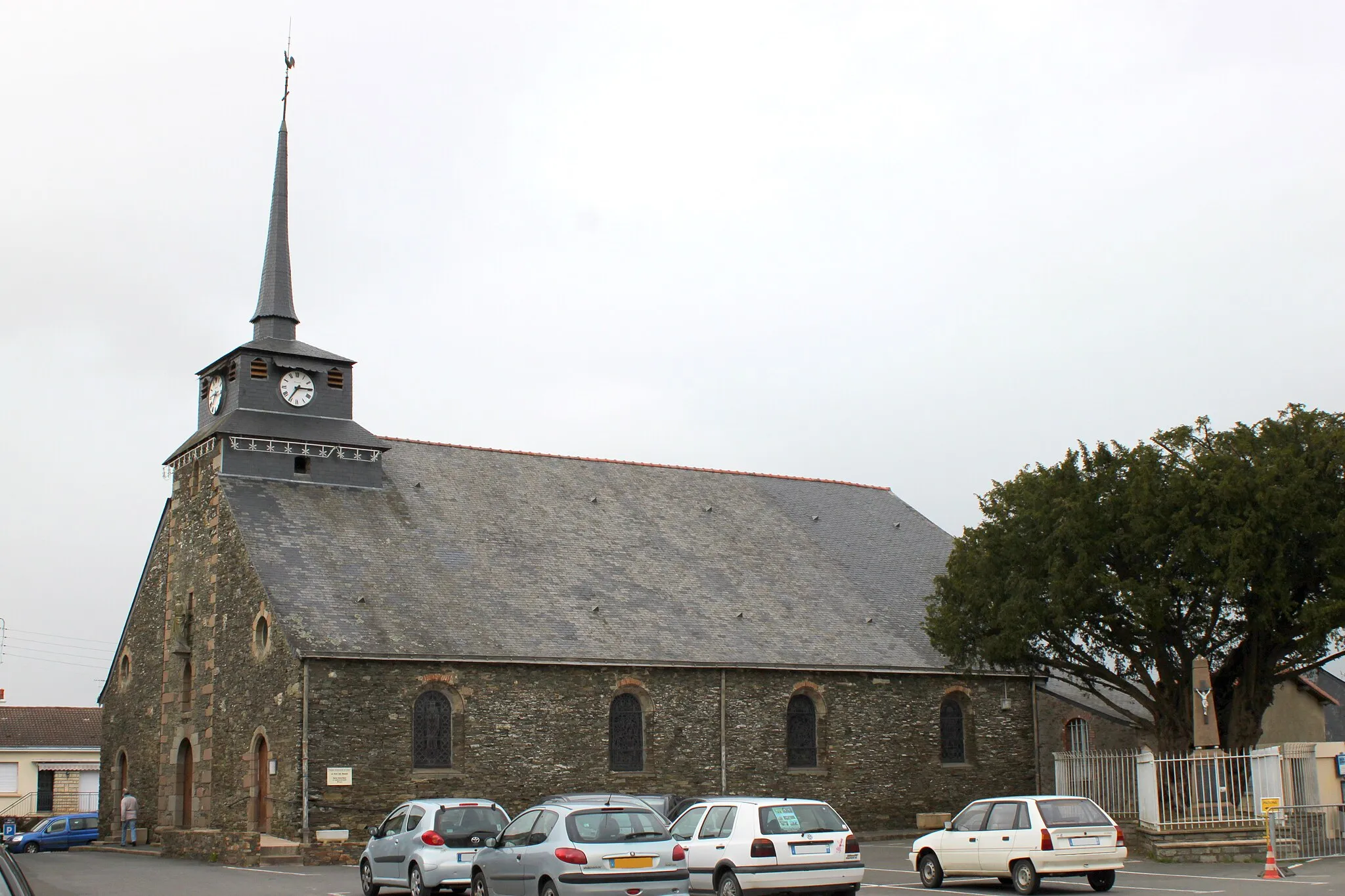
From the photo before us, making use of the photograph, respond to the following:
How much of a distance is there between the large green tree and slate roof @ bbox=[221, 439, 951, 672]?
5797mm

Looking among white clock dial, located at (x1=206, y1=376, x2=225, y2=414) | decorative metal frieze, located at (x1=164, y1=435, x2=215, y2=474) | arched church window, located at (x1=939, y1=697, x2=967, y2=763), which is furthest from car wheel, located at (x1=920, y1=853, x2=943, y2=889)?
white clock dial, located at (x1=206, y1=376, x2=225, y2=414)

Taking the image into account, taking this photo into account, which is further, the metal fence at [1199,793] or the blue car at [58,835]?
the blue car at [58,835]

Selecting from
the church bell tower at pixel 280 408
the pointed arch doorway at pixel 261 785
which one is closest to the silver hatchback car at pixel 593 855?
the pointed arch doorway at pixel 261 785

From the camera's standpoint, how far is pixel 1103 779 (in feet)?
102

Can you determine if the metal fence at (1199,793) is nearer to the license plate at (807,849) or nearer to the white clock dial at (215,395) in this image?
the license plate at (807,849)

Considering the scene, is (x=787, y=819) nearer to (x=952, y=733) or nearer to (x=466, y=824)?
(x=466, y=824)

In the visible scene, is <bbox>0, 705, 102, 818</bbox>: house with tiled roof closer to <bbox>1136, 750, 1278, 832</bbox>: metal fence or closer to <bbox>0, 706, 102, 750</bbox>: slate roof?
<bbox>0, 706, 102, 750</bbox>: slate roof

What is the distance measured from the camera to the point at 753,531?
3909 cm

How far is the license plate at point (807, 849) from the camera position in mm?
17391

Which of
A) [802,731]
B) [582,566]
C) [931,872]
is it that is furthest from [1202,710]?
[582,566]

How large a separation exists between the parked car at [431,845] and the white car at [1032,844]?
6.71m

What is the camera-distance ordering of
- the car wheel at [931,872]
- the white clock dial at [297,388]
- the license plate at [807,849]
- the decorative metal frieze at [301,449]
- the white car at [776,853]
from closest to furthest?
the white car at [776,853] < the license plate at [807,849] < the car wheel at [931,872] < the decorative metal frieze at [301,449] < the white clock dial at [297,388]

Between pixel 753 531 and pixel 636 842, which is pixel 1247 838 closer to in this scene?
pixel 636 842

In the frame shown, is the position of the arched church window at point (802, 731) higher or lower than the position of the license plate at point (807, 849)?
higher
